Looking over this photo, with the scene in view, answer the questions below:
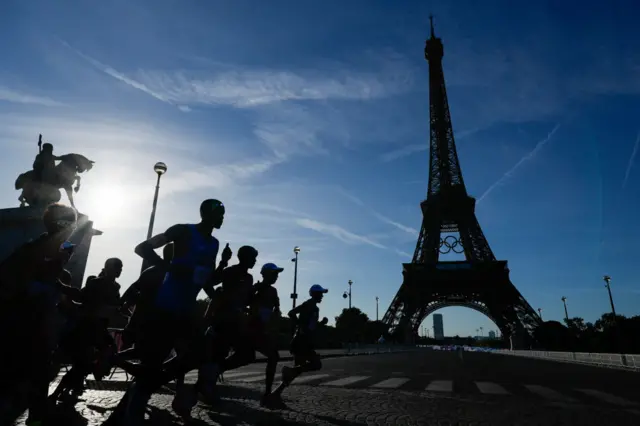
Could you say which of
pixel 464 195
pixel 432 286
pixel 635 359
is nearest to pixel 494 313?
pixel 432 286

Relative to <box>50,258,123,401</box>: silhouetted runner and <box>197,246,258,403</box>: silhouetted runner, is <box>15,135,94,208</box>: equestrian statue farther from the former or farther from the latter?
<box>197,246,258,403</box>: silhouetted runner

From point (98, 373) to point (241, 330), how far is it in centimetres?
198

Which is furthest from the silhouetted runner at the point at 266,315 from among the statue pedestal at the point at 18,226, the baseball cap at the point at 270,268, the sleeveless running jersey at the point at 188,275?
the statue pedestal at the point at 18,226

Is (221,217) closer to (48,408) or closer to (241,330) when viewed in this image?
(241,330)

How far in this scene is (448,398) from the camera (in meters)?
6.36

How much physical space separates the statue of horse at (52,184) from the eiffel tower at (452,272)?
44135 mm

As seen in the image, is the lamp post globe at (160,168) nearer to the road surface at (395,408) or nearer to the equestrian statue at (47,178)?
the equestrian statue at (47,178)

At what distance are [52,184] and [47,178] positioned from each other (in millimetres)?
227

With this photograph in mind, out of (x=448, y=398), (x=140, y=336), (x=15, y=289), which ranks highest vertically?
(x=15, y=289)

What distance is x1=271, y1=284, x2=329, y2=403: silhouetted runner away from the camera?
5773 mm

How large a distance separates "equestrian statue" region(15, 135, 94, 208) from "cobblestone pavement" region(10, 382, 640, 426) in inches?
320

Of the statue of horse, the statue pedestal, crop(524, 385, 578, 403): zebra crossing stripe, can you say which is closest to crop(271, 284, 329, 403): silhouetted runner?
crop(524, 385, 578, 403): zebra crossing stripe

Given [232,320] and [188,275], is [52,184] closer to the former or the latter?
[232,320]

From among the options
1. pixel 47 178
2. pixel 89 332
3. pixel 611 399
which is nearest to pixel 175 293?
pixel 89 332
